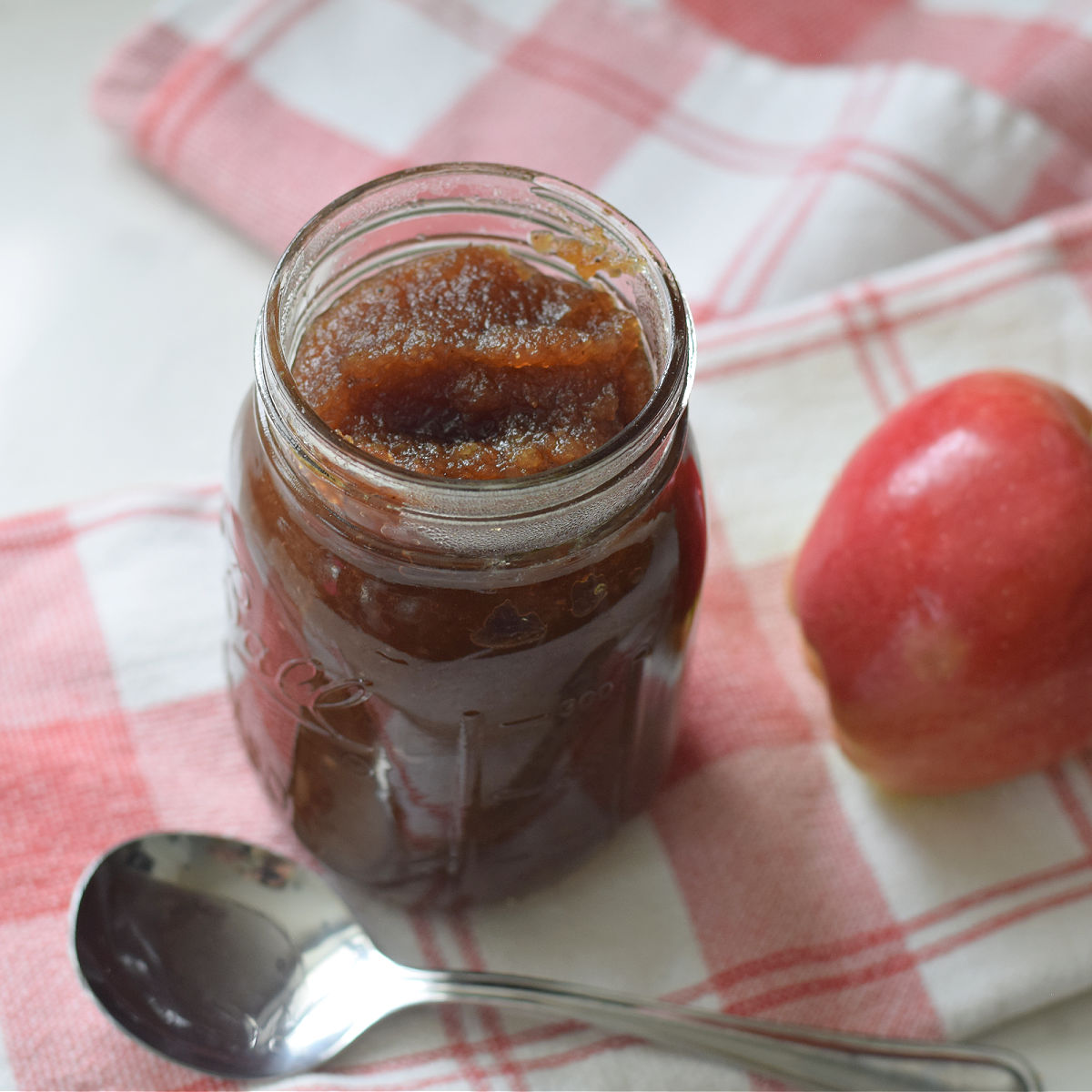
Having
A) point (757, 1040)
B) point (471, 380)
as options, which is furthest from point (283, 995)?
point (471, 380)

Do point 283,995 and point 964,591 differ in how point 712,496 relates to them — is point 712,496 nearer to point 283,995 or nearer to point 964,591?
point 964,591

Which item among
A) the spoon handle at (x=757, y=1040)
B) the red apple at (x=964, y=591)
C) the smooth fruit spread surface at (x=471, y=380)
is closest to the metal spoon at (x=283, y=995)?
the spoon handle at (x=757, y=1040)

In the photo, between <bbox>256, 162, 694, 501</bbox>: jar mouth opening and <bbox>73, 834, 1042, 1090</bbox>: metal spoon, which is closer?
<bbox>256, 162, 694, 501</bbox>: jar mouth opening

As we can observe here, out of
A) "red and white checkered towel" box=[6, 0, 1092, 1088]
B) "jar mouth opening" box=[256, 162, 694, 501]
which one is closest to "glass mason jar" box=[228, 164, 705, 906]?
"jar mouth opening" box=[256, 162, 694, 501]

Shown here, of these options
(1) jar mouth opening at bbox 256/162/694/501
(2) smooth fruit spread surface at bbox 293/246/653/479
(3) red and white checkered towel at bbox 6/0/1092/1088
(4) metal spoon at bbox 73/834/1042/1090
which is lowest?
(4) metal spoon at bbox 73/834/1042/1090

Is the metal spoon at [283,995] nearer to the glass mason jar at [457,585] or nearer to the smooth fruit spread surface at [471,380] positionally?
the glass mason jar at [457,585]

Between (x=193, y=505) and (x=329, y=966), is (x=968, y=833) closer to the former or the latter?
(x=329, y=966)

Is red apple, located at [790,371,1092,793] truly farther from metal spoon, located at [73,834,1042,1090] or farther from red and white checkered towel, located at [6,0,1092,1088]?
metal spoon, located at [73,834,1042,1090]
